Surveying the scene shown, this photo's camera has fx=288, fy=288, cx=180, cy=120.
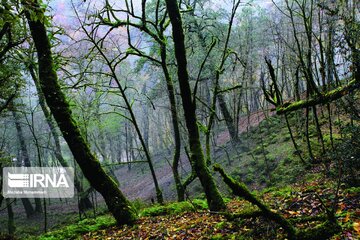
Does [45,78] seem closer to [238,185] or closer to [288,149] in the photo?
[238,185]

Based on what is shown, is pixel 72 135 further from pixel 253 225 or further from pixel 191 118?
pixel 253 225

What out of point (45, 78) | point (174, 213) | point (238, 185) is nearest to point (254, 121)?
point (174, 213)

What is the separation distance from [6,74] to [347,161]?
9794 millimetres

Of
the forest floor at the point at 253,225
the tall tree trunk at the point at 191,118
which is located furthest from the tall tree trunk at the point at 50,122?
the tall tree trunk at the point at 191,118

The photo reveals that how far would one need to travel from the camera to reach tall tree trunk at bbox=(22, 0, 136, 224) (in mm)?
6164

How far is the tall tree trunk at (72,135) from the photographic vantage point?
6164 millimetres

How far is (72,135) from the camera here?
20.3 ft

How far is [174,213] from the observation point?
6988mm

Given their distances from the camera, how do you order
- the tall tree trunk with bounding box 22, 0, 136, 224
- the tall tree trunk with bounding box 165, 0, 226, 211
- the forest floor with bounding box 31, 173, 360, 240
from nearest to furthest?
the forest floor with bounding box 31, 173, 360, 240
the tall tree trunk with bounding box 165, 0, 226, 211
the tall tree trunk with bounding box 22, 0, 136, 224

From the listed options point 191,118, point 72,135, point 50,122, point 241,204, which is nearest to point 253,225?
point 191,118

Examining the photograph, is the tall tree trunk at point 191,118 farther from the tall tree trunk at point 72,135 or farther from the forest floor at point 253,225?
the tall tree trunk at point 72,135

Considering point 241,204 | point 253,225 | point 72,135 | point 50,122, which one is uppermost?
point 50,122

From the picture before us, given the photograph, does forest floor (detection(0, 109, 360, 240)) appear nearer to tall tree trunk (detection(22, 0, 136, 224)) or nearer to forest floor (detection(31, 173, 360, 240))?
forest floor (detection(31, 173, 360, 240))

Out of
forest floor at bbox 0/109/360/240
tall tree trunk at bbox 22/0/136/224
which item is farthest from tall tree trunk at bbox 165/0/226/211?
tall tree trunk at bbox 22/0/136/224
